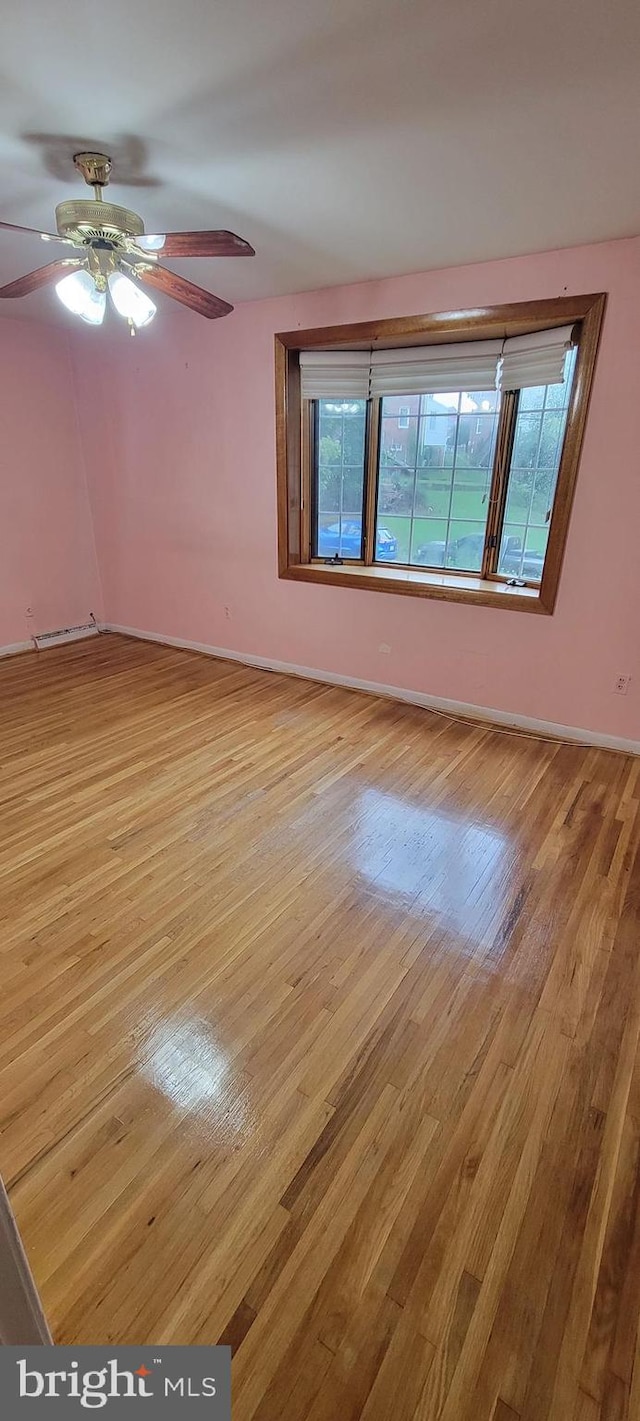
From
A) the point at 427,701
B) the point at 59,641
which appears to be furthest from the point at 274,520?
the point at 59,641

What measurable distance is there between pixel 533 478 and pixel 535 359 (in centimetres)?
61

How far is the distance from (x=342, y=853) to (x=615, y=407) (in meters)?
2.53

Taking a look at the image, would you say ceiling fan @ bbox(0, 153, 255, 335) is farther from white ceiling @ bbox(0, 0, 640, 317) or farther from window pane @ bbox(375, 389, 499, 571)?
window pane @ bbox(375, 389, 499, 571)

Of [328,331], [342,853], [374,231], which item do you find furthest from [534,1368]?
[328,331]

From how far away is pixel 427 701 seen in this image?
3971 mm

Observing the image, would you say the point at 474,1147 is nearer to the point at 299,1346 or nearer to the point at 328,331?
the point at 299,1346

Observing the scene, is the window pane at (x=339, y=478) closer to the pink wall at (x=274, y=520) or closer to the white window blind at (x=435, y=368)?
the white window blind at (x=435, y=368)

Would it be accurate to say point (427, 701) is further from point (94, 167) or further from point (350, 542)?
point (94, 167)

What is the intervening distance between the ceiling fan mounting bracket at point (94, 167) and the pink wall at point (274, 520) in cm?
178

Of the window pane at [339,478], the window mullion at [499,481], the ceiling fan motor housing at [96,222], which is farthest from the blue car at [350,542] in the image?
the ceiling fan motor housing at [96,222]

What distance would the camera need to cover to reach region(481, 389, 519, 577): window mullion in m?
3.47

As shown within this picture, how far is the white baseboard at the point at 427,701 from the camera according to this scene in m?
3.42

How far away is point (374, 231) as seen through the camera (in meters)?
2.65

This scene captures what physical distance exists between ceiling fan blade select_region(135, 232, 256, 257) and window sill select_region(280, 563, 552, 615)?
212cm
